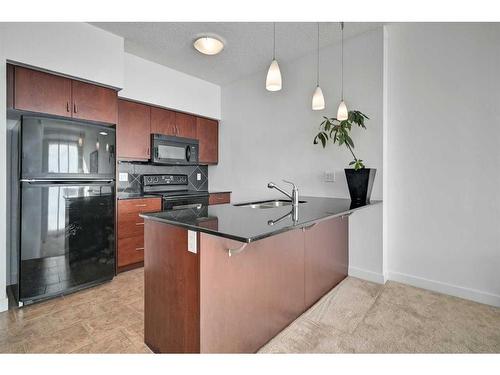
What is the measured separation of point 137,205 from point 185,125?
142 cm

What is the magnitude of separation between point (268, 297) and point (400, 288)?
159 cm

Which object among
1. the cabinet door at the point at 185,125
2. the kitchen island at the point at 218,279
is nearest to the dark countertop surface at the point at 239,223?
the kitchen island at the point at 218,279

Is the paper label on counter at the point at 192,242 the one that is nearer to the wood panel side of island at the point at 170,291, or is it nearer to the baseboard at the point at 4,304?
the wood panel side of island at the point at 170,291

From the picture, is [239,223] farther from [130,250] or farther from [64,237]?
[130,250]

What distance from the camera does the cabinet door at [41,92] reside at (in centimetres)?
209

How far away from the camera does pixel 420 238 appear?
8.27ft

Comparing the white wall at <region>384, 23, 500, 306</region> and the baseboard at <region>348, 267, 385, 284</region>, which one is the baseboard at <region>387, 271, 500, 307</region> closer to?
the white wall at <region>384, 23, 500, 306</region>

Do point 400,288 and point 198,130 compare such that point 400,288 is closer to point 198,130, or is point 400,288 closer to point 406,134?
point 406,134

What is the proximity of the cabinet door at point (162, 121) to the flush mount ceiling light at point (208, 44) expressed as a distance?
3.45ft

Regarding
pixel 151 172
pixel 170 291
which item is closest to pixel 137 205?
pixel 151 172

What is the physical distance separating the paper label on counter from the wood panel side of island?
0.02m

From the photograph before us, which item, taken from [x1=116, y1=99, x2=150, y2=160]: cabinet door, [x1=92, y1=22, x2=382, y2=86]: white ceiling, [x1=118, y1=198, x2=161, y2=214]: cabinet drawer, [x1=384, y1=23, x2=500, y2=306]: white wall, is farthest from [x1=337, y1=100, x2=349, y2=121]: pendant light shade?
[x1=116, y1=99, x2=150, y2=160]: cabinet door

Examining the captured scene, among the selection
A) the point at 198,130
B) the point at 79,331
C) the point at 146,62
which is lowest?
the point at 79,331
